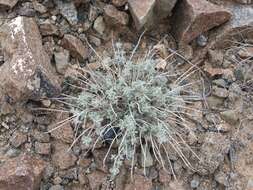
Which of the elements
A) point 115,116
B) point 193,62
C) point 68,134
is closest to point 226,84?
point 193,62

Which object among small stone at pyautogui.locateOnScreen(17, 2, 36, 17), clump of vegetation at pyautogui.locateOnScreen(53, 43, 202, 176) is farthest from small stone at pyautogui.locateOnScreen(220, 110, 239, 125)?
small stone at pyautogui.locateOnScreen(17, 2, 36, 17)

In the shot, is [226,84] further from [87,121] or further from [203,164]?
[87,121]

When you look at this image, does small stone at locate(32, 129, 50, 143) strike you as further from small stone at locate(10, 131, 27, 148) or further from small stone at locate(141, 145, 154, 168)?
small stone at locate(141, 145, 154, 168)

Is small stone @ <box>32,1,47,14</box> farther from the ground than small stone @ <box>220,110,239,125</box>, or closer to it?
farther from the ground

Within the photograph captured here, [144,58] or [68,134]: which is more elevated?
[144,58]

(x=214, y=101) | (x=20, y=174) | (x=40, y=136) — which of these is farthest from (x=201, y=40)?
(x=20, y=174)

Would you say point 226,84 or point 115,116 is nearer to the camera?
point 115,116
